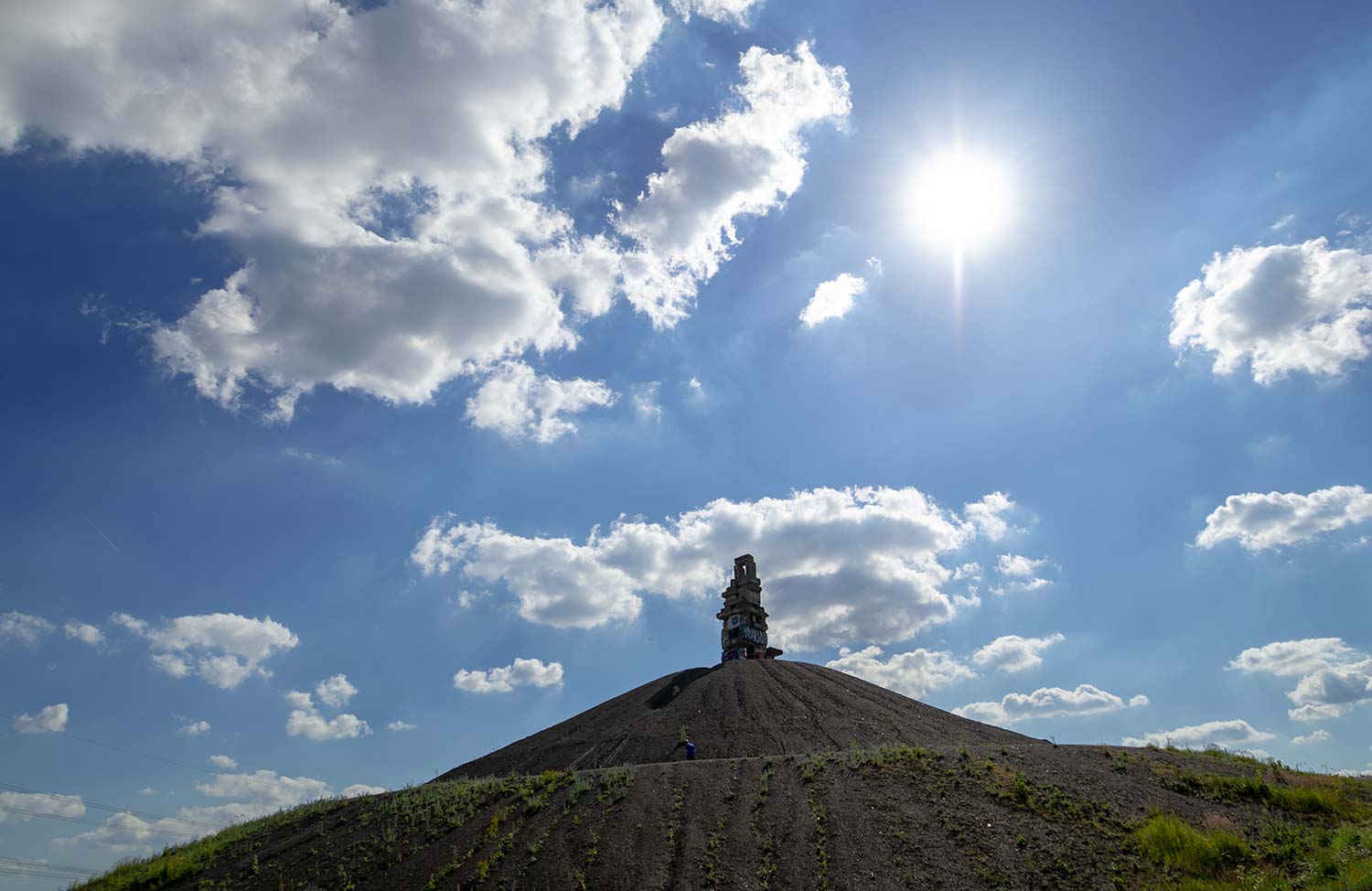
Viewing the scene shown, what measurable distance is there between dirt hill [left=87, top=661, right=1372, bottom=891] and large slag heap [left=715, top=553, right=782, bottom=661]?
1222 inches

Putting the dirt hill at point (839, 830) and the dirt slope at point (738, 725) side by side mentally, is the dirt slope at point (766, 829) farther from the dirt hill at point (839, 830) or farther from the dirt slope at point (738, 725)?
the dirt slope at point (738, 725)

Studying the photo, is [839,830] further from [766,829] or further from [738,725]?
[738,725]

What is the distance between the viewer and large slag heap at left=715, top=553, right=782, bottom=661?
62.7 m

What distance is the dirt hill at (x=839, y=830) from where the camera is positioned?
20797 millimetres

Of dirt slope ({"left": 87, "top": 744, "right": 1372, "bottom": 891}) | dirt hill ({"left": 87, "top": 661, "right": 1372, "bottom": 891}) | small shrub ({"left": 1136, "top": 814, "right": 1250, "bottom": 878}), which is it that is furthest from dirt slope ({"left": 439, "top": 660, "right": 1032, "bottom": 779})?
small shrub ({"left": 1136, "top": 814, "right": 1250, "bottom": 878})

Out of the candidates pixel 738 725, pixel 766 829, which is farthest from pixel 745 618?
pixel 766 829

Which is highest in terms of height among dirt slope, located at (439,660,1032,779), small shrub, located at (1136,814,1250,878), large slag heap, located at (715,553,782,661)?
large slag heap, located at (715,553,782,661)

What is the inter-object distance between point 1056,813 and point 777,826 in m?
8.60

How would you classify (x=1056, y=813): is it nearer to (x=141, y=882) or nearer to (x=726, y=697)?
(x=726, y=697)

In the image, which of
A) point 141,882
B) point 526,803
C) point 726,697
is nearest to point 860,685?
point 726,697

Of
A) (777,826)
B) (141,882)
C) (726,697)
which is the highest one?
(726,697)

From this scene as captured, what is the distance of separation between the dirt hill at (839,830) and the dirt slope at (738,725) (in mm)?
6644

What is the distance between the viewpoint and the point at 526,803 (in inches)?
1109

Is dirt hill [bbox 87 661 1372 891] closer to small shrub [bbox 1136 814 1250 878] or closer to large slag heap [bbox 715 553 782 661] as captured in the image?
small shrub [bbox 1136 814 1250 878]
